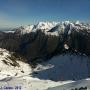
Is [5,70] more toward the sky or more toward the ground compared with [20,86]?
more toward the ground

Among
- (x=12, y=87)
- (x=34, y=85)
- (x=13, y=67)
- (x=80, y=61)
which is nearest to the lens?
(x=12, y=87)

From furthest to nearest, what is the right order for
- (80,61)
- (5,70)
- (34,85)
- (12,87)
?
(80,61) < (5,70) < (34,85) < (12,87)

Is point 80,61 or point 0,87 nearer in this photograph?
point 0,87

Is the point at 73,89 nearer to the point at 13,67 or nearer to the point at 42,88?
the point at 42,88

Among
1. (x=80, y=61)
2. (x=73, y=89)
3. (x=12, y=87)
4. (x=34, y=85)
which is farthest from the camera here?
(x=80, y=61)

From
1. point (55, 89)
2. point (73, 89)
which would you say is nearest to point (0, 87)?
point (55, 89)

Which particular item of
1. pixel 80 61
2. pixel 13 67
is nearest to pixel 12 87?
pixel 13 67

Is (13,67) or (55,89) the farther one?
(13,67)

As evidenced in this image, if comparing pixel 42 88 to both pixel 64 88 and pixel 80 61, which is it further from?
pixel 80 61

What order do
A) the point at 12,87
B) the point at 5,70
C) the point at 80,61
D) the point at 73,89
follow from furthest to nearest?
the point at 80,61 → the point at 5,70 → the point at 12,87 → the point at 73,89
